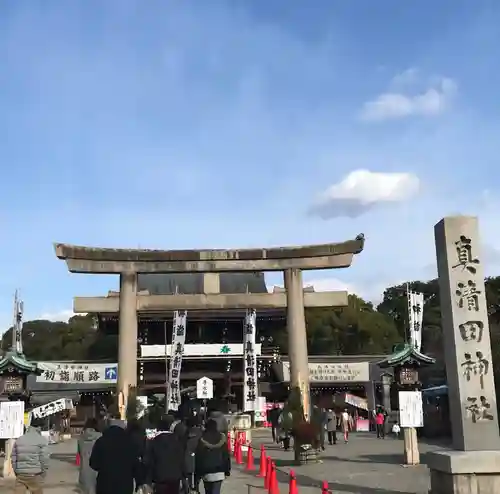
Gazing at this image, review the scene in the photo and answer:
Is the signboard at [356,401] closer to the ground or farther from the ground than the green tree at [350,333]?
closer to the ground

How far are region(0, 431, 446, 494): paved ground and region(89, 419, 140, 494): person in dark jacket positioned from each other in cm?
352

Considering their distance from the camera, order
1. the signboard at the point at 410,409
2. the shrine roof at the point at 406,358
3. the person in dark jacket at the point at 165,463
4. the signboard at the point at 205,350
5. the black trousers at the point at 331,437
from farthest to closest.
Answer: the signboard at the point at 205,350
the black trousers at the point at 331,437
the shrine roof at the point at 406,358
the signboard at the point at 410,409
the person in dark jacket at the point at 165,463

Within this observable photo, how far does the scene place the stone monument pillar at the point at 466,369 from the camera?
888 centimetres

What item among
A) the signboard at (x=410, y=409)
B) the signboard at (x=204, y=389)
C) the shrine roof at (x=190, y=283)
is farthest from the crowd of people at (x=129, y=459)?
the shrine roof at (x=190, y=283)

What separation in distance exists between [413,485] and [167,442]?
20.7ft

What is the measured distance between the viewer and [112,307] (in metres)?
34.9

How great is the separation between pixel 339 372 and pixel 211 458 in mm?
30676

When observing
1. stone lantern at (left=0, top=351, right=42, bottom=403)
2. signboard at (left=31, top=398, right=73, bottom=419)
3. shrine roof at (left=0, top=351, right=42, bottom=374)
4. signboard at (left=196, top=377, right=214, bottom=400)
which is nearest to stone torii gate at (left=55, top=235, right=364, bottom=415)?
signboard at (left=196, top=377, right=214, bottom=400)

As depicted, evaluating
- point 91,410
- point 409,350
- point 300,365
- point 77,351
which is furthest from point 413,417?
point 77,351

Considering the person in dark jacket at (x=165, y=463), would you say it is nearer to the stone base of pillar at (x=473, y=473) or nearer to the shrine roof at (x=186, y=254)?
the stone base of pillar at (x=473, y=473)

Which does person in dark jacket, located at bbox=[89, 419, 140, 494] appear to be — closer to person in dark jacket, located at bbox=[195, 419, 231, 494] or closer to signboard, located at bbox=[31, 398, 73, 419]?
person in dark jacket, located at bbox=[195, 419, 231, 494]

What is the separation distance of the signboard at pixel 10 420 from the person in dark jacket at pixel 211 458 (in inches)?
312

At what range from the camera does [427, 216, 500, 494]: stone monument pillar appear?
8875 millimetres

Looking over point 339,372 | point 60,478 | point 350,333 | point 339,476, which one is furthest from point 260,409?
point 350,333
